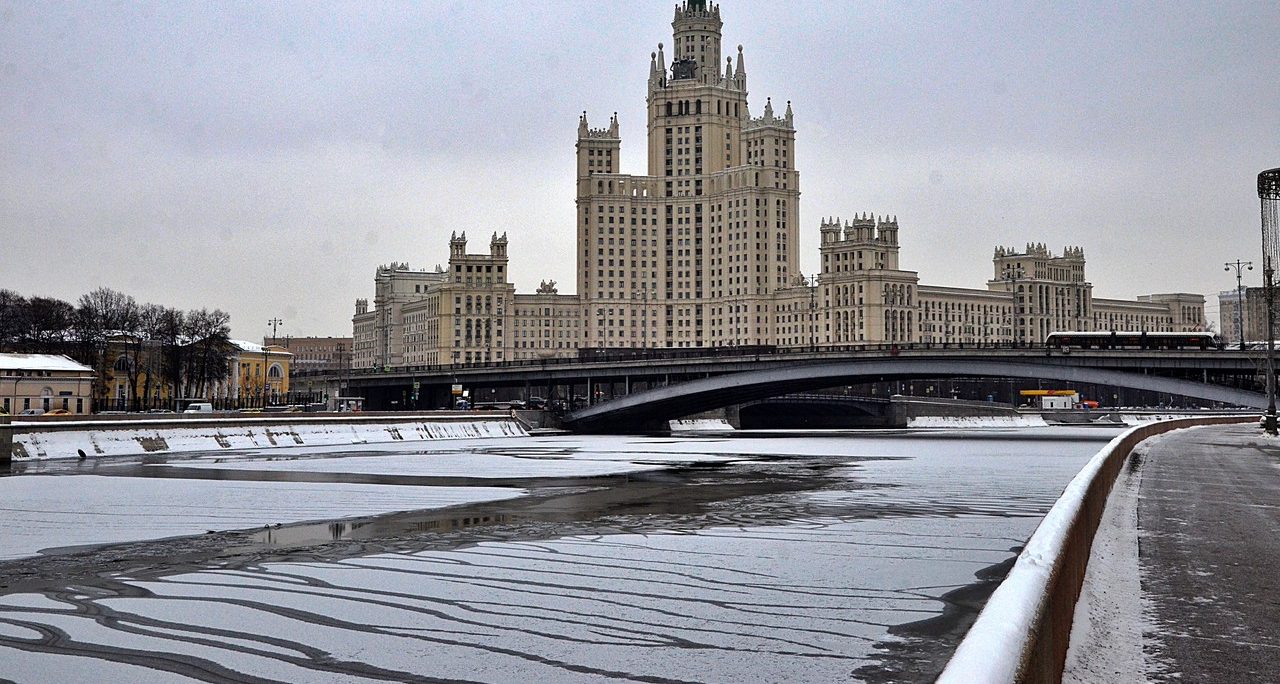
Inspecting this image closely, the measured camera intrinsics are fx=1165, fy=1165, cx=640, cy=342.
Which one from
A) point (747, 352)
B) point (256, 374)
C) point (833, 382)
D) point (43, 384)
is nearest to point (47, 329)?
point (43, 384)

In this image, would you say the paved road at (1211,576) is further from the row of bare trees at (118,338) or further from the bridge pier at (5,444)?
the row of bare trees at (118,338)

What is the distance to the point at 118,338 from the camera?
124 m

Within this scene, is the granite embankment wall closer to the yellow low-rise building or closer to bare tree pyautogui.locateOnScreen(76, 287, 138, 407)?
bare tree pyautogui.locateOnScreen(76, 287, 138, 407)

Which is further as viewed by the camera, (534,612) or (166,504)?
(166,504)

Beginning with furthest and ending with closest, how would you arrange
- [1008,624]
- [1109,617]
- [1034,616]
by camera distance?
[1109,617] → [1034,616] → [1008,624]

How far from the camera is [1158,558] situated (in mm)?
15953

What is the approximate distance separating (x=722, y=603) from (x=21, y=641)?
737 cm

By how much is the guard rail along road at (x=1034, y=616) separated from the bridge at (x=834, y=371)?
72386mm

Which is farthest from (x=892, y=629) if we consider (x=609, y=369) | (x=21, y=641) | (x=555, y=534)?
(x=609, y=369)

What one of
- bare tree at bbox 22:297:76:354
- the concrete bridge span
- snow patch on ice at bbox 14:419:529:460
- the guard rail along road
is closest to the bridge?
the concrete bridge span

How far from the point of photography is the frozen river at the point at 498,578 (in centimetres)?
1065

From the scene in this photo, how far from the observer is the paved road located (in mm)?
9805

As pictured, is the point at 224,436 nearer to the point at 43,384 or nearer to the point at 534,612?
the point at 43,384

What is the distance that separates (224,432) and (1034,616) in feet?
208
